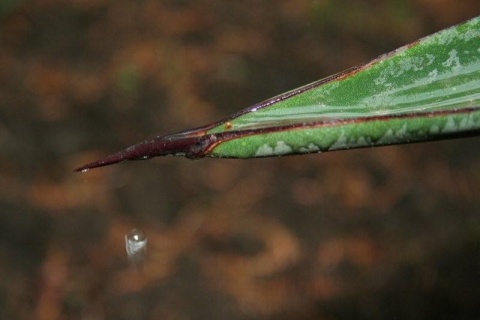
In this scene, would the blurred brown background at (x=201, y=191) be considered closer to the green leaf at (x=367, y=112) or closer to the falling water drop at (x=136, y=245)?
the falling water drop at (x=136, y=245)

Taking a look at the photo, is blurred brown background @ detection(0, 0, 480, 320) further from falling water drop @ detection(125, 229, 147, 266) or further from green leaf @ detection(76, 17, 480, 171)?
green leaf @ detection(76, 17, 480, 171)

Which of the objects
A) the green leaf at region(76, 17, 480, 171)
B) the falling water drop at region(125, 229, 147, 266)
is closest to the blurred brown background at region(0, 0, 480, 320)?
the falling water drop at region(125, 229, 147, 266)

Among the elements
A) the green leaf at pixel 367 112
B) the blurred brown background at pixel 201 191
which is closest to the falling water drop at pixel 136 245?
the blurred brown background at pixel 201 191

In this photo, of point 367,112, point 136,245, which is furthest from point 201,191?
point 367,112

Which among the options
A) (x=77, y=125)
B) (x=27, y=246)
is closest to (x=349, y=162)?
(x=77, y=125)

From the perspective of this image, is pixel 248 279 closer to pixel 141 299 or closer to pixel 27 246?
pixel 141 299

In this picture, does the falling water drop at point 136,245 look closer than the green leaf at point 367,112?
No
